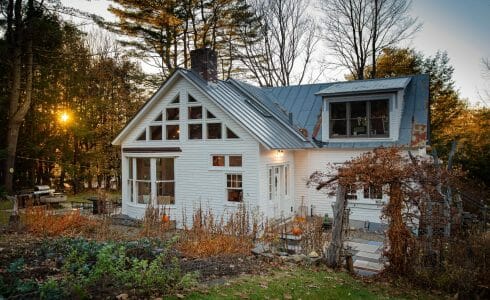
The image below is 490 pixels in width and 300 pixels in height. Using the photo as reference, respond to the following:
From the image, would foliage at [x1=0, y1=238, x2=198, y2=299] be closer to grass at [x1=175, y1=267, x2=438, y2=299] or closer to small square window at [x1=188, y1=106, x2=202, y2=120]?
grass at [x1=175, y1=267, x2=438, y2=299]

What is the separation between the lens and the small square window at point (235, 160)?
1373 cm

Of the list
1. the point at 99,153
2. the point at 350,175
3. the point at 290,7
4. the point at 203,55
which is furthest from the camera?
the point at 290,7

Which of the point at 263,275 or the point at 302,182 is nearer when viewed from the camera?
the point at 263,275

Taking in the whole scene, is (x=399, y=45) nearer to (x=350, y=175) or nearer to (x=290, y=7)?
(x=290, y=7)

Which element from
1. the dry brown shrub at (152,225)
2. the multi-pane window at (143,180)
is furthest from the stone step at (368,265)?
the multi-pane window at (143,180)

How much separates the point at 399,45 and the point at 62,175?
2593 centimetres

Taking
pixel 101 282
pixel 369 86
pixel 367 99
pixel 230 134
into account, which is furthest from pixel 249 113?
pixel 101 282

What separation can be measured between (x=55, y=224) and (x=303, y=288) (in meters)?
8.80

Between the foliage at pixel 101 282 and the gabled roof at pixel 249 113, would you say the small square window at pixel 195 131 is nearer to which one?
the gabled roof at pixel 249 113

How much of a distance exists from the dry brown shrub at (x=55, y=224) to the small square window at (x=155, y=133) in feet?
15.5

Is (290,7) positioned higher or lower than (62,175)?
higher

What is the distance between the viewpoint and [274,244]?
9398 millimetres

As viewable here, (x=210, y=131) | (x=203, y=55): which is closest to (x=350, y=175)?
(x=210, y=131)

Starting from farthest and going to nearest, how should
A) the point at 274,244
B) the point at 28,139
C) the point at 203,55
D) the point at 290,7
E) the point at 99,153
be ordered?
the point at 290,7 < the point at 99,153 < the point at 28,139 < the point at 203,55 < the point at 274,244
